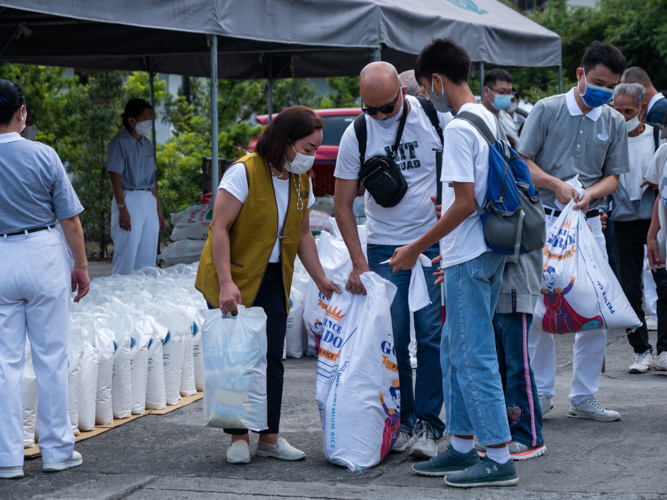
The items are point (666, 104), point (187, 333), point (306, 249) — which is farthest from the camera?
point (666, 104)

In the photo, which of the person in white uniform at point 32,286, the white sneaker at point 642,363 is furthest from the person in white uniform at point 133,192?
the white sneaker at point 642,363

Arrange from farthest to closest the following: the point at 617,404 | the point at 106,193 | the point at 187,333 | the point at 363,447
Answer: the point at 106,193 → the point at 187,333 → the point at 617,404 → the point at 363,447

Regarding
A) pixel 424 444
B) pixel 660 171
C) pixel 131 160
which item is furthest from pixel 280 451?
pixel 131 160

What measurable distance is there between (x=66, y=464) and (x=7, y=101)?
1.66 meters

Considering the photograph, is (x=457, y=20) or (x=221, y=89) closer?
(x=457, y=20)

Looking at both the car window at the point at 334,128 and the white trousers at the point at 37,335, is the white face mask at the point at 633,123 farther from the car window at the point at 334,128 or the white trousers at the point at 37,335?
the car window at the point at 334,128

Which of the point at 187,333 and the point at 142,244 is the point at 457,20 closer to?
the point at 142,244

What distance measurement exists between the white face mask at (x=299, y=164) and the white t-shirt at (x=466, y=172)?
2.30 ft

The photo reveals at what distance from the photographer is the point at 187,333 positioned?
528 centimetres

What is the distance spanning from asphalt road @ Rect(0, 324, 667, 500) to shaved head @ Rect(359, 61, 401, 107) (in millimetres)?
1661

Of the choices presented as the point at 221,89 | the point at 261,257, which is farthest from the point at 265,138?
the point at 221,89

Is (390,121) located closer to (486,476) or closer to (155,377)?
(486,476)

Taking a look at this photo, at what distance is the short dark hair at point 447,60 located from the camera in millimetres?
3533

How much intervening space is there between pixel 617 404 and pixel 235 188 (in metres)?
2.61
